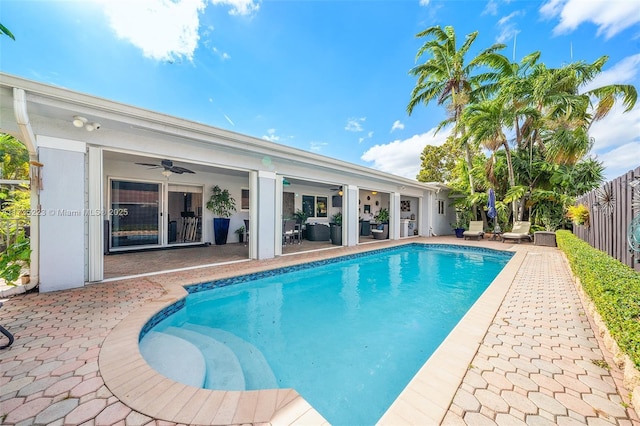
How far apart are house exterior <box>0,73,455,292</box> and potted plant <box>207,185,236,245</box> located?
0.81ft

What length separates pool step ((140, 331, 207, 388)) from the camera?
96.9 inches

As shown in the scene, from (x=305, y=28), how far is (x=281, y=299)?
1037cm

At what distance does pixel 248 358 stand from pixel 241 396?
130cm

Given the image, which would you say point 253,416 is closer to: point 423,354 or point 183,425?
point 183,425

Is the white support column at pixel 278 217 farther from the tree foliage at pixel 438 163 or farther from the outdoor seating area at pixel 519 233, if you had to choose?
the tree foliage at pixel 438 163

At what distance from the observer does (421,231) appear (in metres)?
14.6

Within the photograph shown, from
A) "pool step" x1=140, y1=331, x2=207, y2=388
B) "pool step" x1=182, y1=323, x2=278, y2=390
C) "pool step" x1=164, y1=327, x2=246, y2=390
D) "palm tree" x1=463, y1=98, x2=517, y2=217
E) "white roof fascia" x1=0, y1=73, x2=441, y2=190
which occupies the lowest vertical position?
"pool step" x1=182, y1=323, x2=278, y2=390

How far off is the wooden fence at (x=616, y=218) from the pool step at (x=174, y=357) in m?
6.05

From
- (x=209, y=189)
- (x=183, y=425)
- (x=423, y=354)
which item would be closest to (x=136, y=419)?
(x=183, y=425)

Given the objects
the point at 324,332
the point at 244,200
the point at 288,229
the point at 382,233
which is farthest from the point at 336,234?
the point at 324,332

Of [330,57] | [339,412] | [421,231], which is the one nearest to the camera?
[339,412]

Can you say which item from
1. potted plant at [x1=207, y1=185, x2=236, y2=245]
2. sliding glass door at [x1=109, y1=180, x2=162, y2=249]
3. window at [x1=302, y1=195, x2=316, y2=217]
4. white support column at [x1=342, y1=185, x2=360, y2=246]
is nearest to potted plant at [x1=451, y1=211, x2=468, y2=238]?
white support column at [x1=342, y1=185, x2=360, y2=246]

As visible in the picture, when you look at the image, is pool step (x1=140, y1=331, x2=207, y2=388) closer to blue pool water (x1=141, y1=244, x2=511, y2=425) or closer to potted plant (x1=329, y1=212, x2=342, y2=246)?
blue pool water (x1=141, y1=244, x2=511, y2=425)

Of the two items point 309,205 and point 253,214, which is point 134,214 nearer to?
point 253,214
